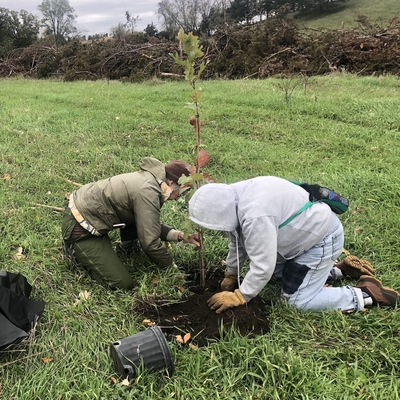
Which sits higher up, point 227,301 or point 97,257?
point 97,257

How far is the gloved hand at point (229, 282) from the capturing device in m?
2.61

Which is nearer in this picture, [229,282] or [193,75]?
[193,75]

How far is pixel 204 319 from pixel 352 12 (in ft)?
139

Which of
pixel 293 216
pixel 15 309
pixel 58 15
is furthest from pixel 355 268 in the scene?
pixel 58 15

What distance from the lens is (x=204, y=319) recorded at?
93.7 inches

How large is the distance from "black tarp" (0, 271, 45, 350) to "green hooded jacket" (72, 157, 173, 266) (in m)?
0.63

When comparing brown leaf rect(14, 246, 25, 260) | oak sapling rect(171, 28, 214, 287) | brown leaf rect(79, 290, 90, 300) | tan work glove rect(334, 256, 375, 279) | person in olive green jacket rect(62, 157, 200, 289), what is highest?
oak sapling rect(171, 28, 214, 287)

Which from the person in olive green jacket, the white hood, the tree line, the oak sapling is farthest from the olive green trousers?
the tree line

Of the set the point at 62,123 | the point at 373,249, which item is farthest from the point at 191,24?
the point at 373,249

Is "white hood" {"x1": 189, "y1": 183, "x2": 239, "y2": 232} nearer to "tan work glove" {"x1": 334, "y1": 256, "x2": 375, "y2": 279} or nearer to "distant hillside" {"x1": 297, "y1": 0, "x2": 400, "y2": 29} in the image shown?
"tan work glove" {"x1": 334, "y1": 256, "x2": 375, "y2": 279}

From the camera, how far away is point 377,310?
7.85 feet

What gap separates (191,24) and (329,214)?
26.4m

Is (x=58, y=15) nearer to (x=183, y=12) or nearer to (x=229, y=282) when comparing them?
(x=183, y=12)

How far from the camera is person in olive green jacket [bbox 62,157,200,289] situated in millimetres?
2713
